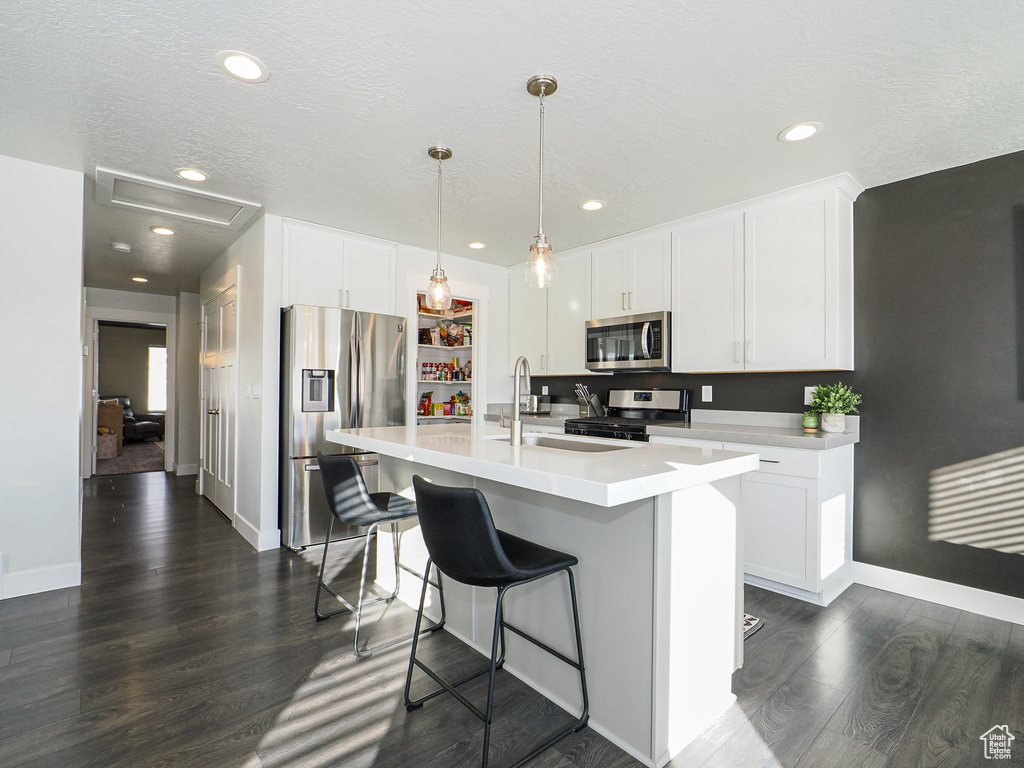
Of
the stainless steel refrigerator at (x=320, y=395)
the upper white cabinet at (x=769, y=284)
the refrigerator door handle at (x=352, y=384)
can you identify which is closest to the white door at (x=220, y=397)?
the stainless steel refrigerator at (x=320, y=395)

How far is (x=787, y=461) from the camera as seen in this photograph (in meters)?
2.84

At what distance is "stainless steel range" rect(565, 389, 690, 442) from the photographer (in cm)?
368

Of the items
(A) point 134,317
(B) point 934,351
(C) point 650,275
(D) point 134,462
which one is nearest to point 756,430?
(B) point 934,351

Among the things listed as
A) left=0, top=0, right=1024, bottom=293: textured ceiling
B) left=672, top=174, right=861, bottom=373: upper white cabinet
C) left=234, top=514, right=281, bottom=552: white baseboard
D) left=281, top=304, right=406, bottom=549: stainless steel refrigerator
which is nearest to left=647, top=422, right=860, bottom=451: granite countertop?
left=672, top=174, right=861, bottom=373: upper white cabinet

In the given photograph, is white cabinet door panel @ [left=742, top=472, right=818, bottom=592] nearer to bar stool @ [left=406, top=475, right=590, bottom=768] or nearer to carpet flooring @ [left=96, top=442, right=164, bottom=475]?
bar stool @ [left=406, top=475, right=590, bottom=768]

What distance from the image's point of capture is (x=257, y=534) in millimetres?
3662

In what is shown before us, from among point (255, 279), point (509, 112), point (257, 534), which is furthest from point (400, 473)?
point (255, 279)

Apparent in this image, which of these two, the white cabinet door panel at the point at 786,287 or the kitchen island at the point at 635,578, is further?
the white cabinet door panel at the point at 786,287

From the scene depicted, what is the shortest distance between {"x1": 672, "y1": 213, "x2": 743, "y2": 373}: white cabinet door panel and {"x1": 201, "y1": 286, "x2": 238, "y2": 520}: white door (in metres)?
3.57

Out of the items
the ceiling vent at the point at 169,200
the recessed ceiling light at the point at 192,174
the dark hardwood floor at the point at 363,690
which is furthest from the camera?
the ceiling vent at the point at 169,200

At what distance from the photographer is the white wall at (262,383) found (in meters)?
3.67

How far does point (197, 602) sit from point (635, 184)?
3.40 m

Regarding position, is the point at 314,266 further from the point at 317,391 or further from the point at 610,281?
the point at 610,281

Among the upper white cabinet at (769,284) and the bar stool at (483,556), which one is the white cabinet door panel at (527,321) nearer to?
the upper white cabinet at (769,284)
